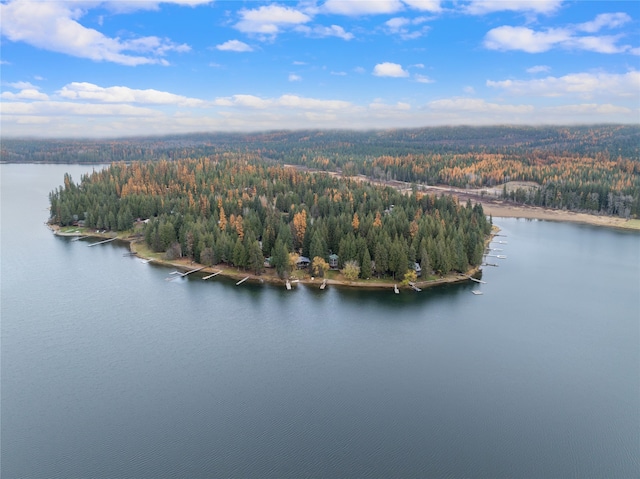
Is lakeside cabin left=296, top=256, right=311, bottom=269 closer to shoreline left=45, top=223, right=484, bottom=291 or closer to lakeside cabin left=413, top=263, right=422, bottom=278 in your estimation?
shoreline left=45, top=223, right=484, bottom=291

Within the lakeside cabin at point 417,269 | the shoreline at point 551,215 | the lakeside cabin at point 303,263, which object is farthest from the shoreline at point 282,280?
the shoreline at point 551,215

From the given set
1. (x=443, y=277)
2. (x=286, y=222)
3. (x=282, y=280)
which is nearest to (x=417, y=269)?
(x=443, y=277)

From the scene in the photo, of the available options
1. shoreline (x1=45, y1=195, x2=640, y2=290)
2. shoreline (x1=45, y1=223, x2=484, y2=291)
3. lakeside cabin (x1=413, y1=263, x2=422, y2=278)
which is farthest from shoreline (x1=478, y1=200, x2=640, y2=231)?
lakeside cabin (x1=413, y1=263, x2=422, y2=278)

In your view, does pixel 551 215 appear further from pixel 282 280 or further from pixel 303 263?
pixel 282 280

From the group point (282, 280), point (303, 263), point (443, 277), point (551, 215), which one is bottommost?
point (443, 277)

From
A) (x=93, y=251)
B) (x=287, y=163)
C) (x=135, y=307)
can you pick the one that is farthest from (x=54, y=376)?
(x=287, y=163)

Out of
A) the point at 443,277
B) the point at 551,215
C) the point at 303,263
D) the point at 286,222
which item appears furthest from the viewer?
the point at 551,215

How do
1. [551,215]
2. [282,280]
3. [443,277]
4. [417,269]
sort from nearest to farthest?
[282,280] → [417,269] → [443,277] → [551,215]

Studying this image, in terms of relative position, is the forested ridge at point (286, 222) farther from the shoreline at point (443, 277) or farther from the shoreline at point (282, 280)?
the shoreline at point (443, 277)
